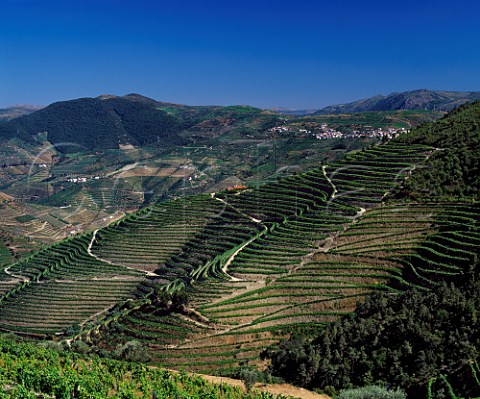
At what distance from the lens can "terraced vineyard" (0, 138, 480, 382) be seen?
→ 89.0 ft

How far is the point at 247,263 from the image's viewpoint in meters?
34.3

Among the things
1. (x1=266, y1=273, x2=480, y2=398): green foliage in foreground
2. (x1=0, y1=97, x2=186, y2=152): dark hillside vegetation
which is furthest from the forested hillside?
(x1=0, y1=97, x2=186, y2=152): dark hillside vegetation

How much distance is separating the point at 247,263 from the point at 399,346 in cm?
1497

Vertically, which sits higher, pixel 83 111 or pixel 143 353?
pixel 83 111

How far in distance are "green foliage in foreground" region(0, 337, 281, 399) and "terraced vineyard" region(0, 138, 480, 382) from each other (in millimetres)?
5809

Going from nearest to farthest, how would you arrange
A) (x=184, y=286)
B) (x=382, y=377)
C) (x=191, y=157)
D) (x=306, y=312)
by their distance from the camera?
(x=382, y=377) → (x=306, y=312) → (x=184, y=286) → (x=191, y=157)

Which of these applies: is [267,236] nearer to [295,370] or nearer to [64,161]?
[295,370]

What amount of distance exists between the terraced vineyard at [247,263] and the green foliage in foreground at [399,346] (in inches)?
117

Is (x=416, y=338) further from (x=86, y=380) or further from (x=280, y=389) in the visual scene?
(x=86, y=380)

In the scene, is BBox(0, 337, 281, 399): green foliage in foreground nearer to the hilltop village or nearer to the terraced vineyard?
the terraced vineyard

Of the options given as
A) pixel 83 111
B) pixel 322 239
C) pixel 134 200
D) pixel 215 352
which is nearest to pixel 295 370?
pixel 215 352

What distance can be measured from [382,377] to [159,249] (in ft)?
87.3

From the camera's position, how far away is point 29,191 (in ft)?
348

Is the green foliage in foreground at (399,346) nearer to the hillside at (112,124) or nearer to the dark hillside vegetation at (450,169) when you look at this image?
the dark hillside vegetation at (450,169)
